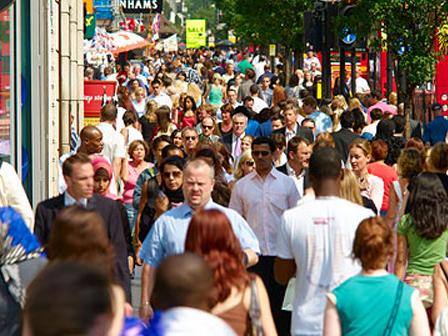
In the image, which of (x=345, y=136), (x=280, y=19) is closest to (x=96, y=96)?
(x=345, y=136)

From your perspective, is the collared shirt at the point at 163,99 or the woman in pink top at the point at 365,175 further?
the collared shirt at the point at 163,99

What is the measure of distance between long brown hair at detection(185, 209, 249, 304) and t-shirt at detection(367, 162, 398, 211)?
5978mm

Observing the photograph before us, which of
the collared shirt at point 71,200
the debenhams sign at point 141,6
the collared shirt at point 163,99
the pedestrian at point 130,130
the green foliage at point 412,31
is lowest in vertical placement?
the collared shirt at point 71,200

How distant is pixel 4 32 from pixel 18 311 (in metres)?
7.30

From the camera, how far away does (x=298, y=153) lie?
493 inches

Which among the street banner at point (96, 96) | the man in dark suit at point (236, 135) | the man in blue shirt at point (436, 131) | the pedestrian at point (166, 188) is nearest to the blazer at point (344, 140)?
the man in dark suit at point (236, 135)

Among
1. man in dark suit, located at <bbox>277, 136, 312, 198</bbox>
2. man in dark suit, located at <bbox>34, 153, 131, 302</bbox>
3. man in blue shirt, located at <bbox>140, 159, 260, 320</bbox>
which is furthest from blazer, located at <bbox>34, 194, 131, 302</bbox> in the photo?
man in dark suit, located at <bbox>277, 136, 312, 198</bbox>

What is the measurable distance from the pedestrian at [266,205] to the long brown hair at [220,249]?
3584 millimetres

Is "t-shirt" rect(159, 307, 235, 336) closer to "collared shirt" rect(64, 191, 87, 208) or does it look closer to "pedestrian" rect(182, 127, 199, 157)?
"collared shirt" rect(64, 191, 87, 208)

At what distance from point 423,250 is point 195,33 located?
10936cm

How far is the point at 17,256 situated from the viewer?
6.95m

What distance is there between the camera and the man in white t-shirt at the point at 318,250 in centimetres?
778

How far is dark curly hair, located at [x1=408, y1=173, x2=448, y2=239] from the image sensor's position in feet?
28.1

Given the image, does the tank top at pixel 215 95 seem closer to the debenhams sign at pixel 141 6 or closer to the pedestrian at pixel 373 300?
the pedestrian at pixel 373 300
